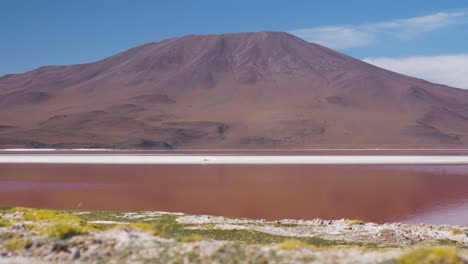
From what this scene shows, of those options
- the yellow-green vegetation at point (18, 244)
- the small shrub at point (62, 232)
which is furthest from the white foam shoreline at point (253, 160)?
the yellow-green vegetation at point (18, 244)

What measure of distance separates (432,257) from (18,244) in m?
9.21

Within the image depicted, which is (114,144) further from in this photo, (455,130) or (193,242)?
(193,242)

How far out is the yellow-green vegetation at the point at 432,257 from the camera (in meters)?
9.73

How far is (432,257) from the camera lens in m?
9.73

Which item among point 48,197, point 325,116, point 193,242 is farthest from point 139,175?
point 325,116

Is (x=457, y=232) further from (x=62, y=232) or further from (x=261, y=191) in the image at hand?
(x=261, y=191)

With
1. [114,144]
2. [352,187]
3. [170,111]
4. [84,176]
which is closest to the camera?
[352,187]

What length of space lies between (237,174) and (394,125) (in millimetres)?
130453

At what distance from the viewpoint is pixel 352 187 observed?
45.3m

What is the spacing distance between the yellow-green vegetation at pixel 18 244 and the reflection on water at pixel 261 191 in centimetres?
1996

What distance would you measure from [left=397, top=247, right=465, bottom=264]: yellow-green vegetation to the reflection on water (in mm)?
21137

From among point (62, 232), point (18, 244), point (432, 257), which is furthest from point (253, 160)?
point (432, 257)

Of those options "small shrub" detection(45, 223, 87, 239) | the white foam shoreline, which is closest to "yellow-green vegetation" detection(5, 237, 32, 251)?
"small shrub" detection(45, 223, 87, 239)

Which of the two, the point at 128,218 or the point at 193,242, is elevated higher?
the point at 193,242
